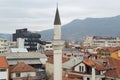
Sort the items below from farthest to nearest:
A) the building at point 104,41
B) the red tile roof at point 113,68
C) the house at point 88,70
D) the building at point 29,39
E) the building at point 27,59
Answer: the building at point 104,41 → the building at point 29,39 → the building at point 27,59 → the house at point 88,70 → the red tile roof at point 113,68

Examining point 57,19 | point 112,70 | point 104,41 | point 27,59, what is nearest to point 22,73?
point 27,59

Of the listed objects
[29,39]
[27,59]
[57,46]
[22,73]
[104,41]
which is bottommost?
[22,73]

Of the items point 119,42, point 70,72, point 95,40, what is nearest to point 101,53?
point 70,72

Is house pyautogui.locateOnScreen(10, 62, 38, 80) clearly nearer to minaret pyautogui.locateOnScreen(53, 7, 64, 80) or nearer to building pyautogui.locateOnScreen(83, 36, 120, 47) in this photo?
minaret pyautogui.locateOnScreen(53, 7, 64, 80)

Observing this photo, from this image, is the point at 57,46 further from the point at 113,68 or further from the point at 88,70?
the point at 113,68

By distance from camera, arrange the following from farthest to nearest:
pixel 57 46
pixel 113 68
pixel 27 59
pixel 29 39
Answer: pixel 29 39
pixel 27 59
pixel 113 68
pixel 57 46

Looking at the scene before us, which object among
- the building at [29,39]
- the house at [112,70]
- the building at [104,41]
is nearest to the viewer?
the house at [112,70]

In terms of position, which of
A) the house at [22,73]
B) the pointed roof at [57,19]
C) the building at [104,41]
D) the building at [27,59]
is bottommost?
the house at [22,73]

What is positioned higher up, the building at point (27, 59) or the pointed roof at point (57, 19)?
the pointed roof at point (57, 19)

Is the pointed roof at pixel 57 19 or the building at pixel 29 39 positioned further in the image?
the building at pixel 29 39

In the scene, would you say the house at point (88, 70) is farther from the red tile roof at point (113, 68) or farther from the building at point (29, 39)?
the building at point (29, 39)

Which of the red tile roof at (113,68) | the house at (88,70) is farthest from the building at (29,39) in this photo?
the house at (88,70)

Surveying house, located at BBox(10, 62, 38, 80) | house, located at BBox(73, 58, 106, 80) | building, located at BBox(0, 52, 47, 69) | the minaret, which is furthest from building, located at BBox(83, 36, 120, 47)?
the minaret

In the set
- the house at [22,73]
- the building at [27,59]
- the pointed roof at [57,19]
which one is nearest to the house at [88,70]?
the house at [22,73]
